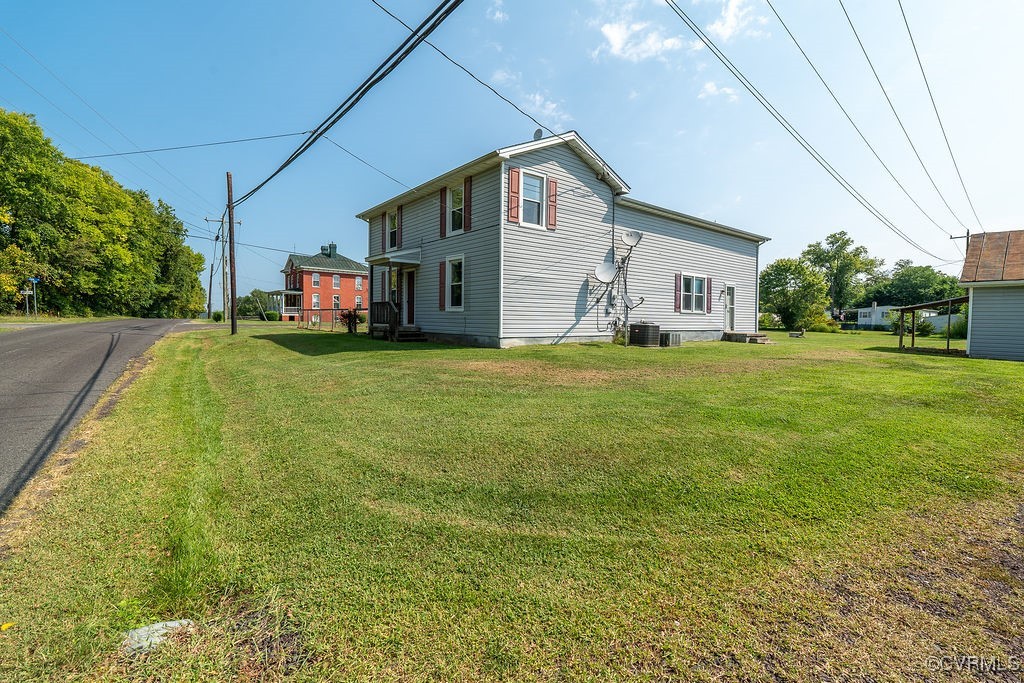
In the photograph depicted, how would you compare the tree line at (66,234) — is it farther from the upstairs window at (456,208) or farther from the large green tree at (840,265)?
the large green tree at (840,265)

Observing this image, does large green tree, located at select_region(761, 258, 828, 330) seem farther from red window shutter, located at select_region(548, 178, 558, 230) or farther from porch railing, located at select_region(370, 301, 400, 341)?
porch railing, located at select_region(370, 301, 400, 341)

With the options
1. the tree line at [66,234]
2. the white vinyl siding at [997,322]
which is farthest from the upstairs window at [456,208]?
the tree line at [66,234]

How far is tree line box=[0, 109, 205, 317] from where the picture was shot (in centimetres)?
2688

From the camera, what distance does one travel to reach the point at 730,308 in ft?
62.3

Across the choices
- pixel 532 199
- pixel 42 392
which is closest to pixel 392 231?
pixel 532 199

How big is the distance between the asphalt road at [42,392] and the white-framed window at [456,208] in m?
9.00

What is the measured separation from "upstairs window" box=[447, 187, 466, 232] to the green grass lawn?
962cm

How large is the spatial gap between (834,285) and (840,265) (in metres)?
2.53

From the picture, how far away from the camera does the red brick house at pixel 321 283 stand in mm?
42438

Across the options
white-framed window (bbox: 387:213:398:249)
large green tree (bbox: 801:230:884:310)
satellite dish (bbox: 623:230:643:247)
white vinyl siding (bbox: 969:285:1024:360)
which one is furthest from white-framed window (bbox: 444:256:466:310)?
large green tree (bbox: 801:230:884:310)

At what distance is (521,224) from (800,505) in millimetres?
10471

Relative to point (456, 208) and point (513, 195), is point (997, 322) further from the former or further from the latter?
point (456, 208)

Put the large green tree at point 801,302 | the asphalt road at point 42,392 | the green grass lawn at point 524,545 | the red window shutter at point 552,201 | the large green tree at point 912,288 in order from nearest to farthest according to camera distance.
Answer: the green grass lawn at point 524,545
the asphalt road at point 42,392
the red window shutter at point 552,201
the large green tree at point 801,302
the large green tree at point 912,288

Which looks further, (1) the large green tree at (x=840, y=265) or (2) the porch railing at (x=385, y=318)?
(1) the large green tree at (x=840, y=265)
